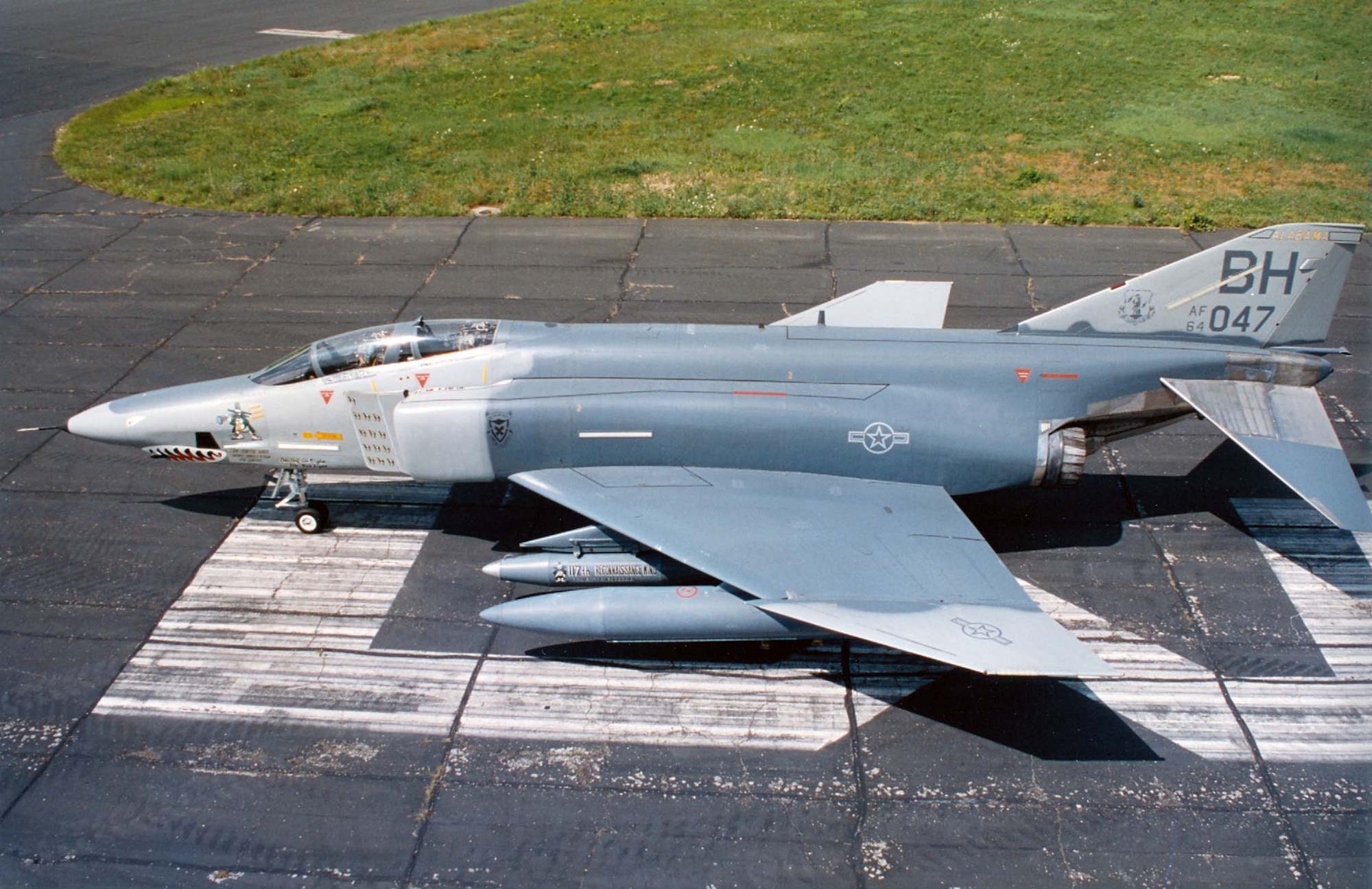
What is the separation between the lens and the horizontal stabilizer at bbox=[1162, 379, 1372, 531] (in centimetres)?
984

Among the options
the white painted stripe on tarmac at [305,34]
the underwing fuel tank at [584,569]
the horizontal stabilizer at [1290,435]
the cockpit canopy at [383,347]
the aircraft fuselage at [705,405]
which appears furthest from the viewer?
the white painted stripe on tarmac at [305,34]

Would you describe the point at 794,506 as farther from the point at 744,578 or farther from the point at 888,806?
the point at 888,806

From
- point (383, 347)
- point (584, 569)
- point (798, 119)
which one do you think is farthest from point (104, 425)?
point (798, 119)

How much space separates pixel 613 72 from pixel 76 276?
59.3 ft

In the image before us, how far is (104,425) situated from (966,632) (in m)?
9.71

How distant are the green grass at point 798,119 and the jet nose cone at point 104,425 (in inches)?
435

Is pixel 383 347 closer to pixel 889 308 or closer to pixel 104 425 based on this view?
pixel 104 425

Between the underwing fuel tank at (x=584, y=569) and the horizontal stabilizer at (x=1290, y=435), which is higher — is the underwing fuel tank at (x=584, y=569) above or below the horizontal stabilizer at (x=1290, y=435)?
below

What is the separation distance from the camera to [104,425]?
11.3m

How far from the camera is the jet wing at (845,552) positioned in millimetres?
8305

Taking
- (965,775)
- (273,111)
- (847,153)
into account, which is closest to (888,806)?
(965,775)

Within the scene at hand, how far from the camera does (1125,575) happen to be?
11.1 metres

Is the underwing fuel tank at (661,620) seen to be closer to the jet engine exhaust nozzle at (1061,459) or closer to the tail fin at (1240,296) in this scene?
the jet engine exhaust nozzle at (1061,459)

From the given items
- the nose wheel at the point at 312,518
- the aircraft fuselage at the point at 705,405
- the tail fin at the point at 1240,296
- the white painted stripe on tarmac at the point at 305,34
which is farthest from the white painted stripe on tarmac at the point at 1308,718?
the white painted stripe on tarmac at the point at 305,34
